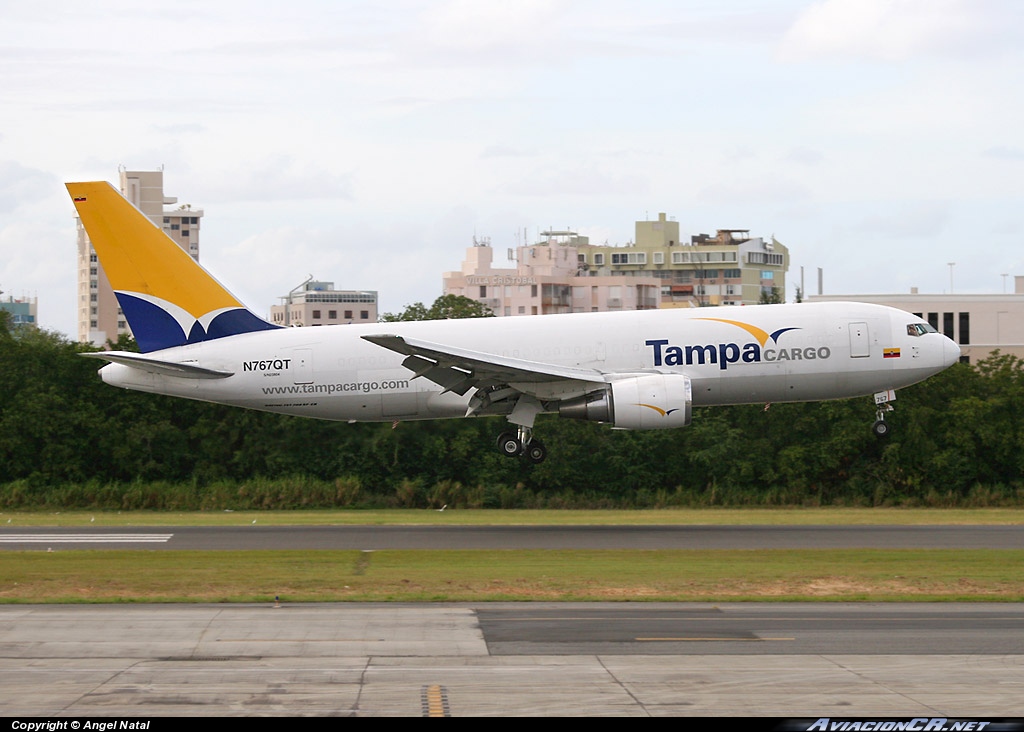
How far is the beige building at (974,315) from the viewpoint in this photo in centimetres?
8706

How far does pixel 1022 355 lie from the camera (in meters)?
85.4

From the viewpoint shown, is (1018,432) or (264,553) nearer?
(264,553)

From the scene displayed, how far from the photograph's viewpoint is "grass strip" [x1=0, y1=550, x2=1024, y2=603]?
26.5 meters

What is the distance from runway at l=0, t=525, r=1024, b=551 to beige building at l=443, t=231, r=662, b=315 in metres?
145

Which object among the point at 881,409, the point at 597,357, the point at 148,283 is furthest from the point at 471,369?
the point at 881,409

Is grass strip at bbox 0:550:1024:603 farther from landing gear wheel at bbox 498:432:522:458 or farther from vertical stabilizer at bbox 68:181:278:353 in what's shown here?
vertical stabilizer at bbox 68:181:278:353

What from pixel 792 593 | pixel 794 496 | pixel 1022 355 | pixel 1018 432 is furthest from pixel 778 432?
pixel 792 593

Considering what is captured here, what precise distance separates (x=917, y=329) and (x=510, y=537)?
45.4 ft

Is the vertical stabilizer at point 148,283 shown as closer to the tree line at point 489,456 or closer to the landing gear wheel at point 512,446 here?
the landing gear wheel at point 512,446

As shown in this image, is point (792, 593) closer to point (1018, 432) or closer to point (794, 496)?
point (794, 496)

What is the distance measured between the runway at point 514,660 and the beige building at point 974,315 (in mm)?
65340

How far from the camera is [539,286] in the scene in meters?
187

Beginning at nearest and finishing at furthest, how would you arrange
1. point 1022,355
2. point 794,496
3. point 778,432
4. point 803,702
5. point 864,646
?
1. point 803,702
2. point 864,646
3. point 794,496
4. point 778,432
5. point 1022,355

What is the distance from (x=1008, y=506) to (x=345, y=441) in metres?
28.0
